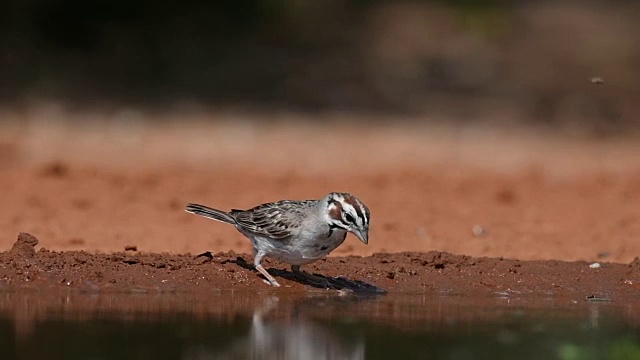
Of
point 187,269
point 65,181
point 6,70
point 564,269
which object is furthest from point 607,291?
point 6,70

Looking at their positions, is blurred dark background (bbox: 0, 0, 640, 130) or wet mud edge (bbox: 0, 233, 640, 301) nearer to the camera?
wet mud edge (bbox: 0, 233, 640, 301)

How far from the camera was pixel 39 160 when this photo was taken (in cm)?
1702

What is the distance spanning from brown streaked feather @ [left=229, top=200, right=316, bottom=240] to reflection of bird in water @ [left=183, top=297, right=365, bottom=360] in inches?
45.6

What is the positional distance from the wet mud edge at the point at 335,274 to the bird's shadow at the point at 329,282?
0.04 feet

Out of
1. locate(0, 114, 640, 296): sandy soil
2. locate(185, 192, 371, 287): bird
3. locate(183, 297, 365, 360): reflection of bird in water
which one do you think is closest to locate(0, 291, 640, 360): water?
locate(183, 297, 365, 360): reflection of bird in water

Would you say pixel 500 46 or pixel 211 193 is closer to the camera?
pixel 211 193

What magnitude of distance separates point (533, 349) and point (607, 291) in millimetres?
2659

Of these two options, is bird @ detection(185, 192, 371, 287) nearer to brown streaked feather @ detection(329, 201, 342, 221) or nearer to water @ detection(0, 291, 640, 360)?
brown streaked feather @ detection(329, 201, 342, 221)

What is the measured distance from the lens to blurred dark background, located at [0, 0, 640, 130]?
20234 millimetres

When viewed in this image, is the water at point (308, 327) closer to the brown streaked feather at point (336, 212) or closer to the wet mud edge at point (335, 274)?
the wet mud edge at point (335, 274)

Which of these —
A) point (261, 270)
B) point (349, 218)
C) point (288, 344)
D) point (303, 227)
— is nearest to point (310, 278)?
point (261, 270)

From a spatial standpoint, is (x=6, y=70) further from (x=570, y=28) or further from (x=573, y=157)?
(x=570, y=28)

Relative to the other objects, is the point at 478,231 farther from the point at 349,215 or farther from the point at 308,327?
the point at 308,327

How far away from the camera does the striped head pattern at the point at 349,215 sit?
977 cm
